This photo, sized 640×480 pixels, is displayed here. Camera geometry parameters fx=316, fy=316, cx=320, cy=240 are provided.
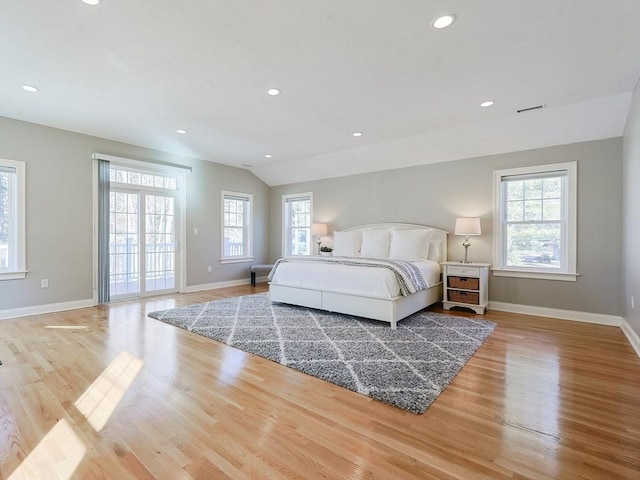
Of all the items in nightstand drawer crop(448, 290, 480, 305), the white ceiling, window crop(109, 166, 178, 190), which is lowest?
nightstand drawer crop(448, 290, 480, 305)

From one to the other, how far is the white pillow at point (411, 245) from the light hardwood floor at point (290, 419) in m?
2.09

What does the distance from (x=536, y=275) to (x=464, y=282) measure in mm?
963

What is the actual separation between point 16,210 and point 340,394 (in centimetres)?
479

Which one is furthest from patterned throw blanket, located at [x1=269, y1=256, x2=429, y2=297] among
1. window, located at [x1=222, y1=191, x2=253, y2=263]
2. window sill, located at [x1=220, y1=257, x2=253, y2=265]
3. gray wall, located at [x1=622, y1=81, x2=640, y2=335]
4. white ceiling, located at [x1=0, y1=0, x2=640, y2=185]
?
window, located at [x1=222, y1=191, x2=253, y2=263]

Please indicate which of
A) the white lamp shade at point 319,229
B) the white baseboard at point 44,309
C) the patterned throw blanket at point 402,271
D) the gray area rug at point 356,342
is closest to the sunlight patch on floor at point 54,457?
the gray area rug at point 356,342

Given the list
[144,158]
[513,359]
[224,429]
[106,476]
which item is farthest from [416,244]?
[144,158]

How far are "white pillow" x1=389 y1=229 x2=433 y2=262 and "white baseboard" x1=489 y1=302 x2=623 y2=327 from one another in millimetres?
1260

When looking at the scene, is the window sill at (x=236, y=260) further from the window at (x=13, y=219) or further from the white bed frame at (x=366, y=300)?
the window at (x=13, y=219)

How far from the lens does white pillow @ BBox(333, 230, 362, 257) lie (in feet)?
19.1

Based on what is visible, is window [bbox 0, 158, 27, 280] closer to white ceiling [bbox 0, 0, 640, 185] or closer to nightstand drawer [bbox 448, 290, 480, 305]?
white ceiling [bbox 0, 0, 640, 185]

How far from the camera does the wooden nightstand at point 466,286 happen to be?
444cm

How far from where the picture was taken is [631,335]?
324 centimetres

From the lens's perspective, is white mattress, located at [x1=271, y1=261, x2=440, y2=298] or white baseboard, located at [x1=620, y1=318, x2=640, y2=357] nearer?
white baseboard, located at [x1=620, y1=318, x2=640, y2=357]

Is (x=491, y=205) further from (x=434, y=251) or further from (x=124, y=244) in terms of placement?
(x=124, y=244)
